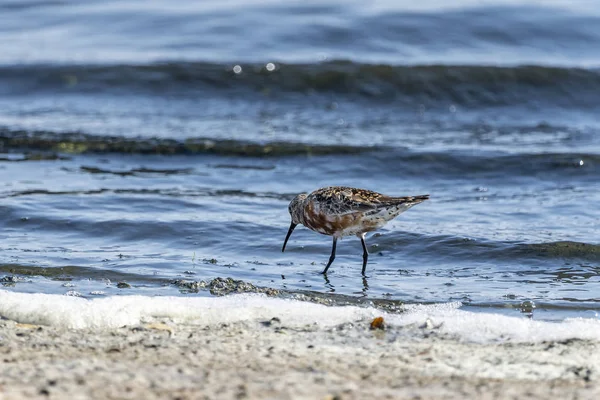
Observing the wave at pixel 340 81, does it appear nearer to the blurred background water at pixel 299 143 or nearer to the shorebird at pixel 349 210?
the blurred background water at pixel 299 143

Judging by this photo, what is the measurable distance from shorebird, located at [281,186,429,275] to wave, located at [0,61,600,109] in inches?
321

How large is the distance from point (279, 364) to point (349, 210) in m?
3.28

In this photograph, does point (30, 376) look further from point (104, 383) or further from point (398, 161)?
point (398, 161)

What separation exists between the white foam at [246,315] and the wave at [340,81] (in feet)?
33.3

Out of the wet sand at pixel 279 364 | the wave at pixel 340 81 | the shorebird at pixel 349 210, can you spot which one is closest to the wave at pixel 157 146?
the wave at pixel 340 81

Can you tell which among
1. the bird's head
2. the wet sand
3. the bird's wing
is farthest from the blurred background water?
the wet sand

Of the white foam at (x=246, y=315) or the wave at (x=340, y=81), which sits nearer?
the white foam at (x=246, y=315)

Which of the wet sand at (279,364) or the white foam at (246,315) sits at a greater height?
the wet sand at (279,364)

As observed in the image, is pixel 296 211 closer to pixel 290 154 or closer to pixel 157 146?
pixel 290 154

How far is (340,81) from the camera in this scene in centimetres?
1673

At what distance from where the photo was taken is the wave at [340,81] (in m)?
16.0

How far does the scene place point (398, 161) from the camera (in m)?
12.4

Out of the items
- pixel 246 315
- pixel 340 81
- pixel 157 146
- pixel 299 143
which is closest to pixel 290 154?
pixel 299 143

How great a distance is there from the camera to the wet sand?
13.9 ft
